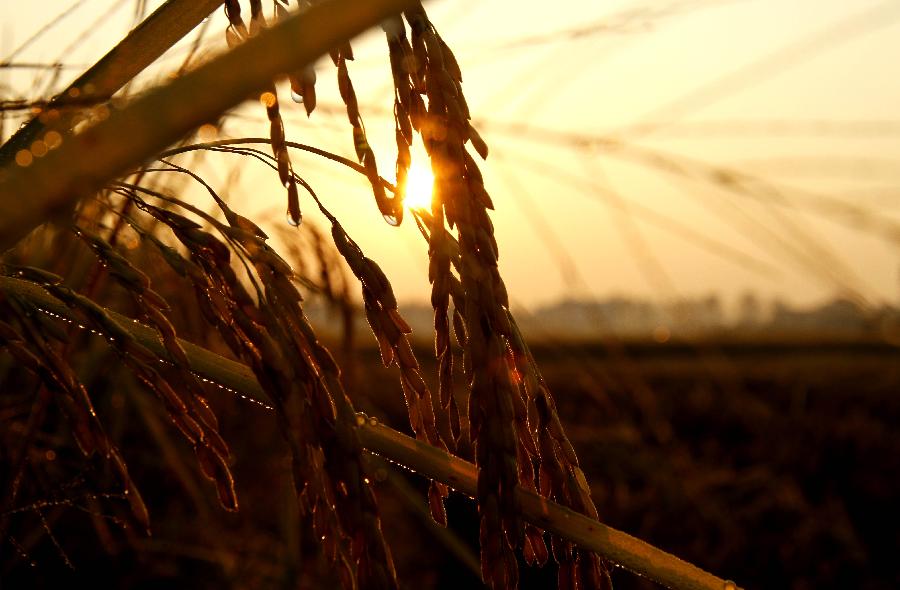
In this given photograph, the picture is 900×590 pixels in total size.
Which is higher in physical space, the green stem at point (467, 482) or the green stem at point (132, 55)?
the green stem at point (132, 55)

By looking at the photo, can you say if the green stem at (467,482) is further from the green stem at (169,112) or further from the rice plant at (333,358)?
the green stem at (169,112)

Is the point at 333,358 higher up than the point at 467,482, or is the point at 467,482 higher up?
the point at 333,358

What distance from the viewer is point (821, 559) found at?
3.31 meters

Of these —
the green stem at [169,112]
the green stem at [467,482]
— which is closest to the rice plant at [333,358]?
the green stem at [467,482]

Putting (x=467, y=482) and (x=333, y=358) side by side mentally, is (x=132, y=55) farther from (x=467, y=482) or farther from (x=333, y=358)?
(x=467, y=482)

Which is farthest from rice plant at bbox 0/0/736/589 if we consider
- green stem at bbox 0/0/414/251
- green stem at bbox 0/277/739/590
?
green stem at bbox 0/0/414/251

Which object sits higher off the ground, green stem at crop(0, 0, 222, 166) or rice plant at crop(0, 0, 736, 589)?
green stem at crop(0, 0, 222, 166)

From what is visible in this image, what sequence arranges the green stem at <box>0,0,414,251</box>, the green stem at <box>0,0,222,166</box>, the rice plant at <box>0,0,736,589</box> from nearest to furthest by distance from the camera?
the green stem at <box>0,0,414,251</box> < the rice plant at <box>0,0,736,589</box> < the green stem at <box>0,0,222,166</box>

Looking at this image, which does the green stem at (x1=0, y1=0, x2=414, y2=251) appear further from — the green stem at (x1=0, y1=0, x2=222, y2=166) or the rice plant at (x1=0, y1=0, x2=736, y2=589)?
the green stem at (x1=0, y1=0, x2=222, y2=166)

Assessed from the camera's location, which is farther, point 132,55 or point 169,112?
point 132,55

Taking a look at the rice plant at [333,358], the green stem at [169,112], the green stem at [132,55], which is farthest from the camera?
the green stem at [132,55]

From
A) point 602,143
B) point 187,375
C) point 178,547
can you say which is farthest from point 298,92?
point 178,547

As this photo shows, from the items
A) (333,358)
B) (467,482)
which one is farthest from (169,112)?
(467,482)

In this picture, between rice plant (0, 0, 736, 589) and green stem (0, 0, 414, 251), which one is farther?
rice plant (0, 0, 736, 589)
